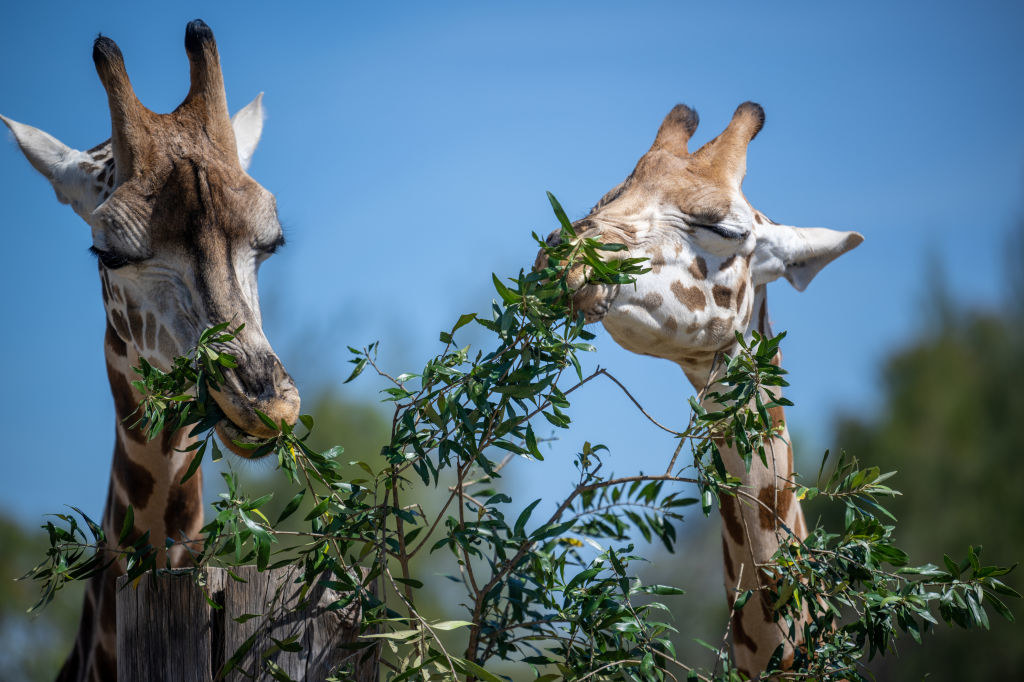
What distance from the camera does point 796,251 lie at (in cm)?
337

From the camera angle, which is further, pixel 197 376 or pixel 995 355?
pixel 995 355

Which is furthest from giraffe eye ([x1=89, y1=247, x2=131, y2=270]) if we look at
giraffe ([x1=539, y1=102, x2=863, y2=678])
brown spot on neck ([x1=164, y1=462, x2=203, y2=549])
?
giraffe ([x1=539, y1=102, x2=863, y2=678])

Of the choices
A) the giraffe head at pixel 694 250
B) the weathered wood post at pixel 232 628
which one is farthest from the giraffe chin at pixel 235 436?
the giraffe head at pixel 694 250

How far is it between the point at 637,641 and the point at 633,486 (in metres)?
0.61

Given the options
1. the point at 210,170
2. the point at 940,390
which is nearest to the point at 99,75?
the point at 210,170

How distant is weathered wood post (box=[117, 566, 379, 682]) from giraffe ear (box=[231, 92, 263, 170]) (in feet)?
7.02

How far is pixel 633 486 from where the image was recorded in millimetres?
2889

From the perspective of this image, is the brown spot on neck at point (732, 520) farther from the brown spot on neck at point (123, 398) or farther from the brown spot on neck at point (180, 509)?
the brown spot on neck at point (123, 398)

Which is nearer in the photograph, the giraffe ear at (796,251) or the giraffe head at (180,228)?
the giraffe head at (180,228)

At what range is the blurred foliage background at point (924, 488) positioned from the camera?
13.4 m

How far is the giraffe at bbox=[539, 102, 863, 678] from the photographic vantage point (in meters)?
3.02

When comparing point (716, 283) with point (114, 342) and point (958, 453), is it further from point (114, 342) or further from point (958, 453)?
point (958, 453)

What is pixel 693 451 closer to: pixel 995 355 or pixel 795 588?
pixel 795 588

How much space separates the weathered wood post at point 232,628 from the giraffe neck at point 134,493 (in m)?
0.76
